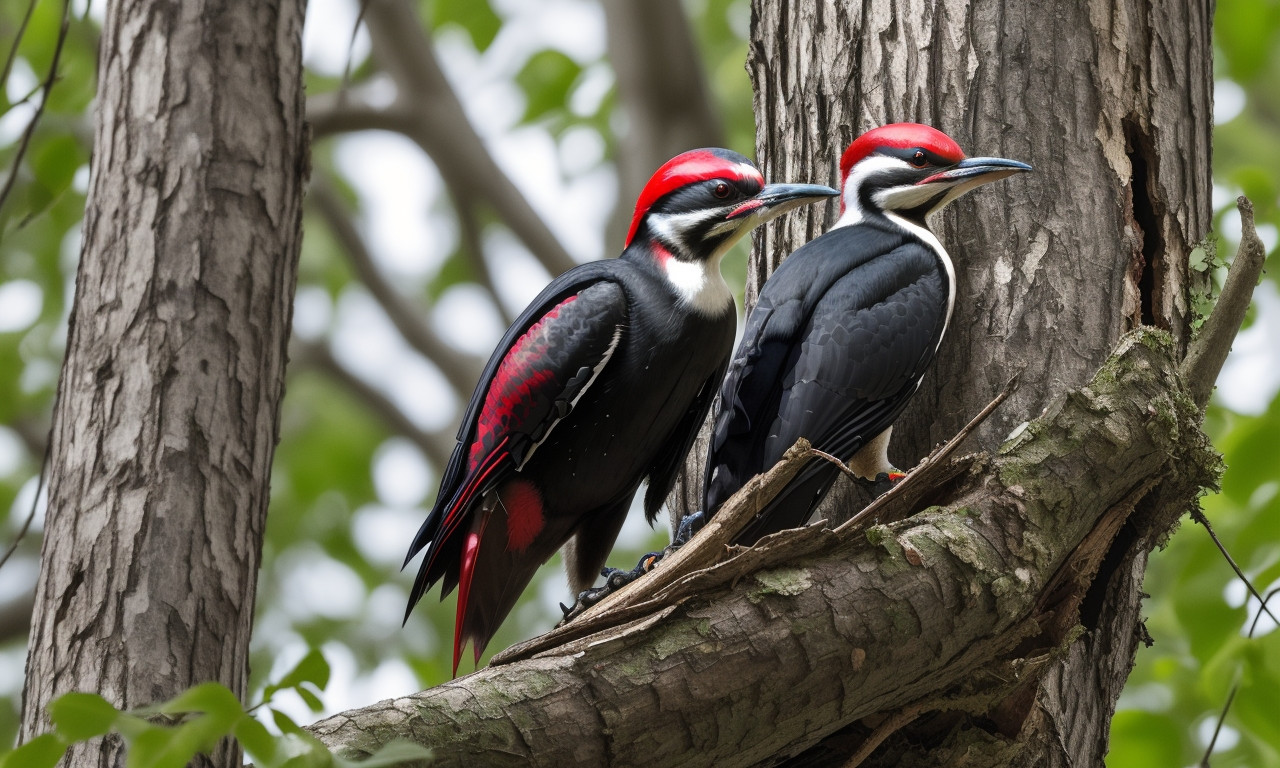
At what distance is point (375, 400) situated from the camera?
7.09m

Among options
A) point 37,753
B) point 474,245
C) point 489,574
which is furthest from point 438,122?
point 37,753

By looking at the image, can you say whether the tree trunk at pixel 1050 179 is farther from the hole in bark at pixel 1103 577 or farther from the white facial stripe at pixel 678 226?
the white facial stripe at pixel 678 226

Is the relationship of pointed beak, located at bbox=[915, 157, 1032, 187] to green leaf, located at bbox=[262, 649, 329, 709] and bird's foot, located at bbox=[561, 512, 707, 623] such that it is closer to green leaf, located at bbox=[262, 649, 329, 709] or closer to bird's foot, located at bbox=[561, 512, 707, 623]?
bird's foot, located at bbox=[561, 512, 707, 623]

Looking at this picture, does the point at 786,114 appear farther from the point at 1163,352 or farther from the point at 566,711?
the point at 566,711

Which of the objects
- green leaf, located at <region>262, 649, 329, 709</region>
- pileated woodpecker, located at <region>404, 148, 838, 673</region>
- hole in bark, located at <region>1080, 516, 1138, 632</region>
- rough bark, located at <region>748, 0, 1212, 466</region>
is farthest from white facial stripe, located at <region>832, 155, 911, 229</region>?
green leaf, located at <region>262, 649, 329, 709</region>

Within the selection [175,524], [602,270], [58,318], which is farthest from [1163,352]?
[58,318]

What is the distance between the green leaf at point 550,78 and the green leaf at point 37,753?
15.2 feet

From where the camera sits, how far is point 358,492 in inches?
327

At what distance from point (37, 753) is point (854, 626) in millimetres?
1292

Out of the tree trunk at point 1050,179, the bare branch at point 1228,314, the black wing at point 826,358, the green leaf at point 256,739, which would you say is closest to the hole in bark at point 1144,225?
the tree trunk at point 1050,179

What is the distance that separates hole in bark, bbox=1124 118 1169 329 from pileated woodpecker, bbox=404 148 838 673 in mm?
788

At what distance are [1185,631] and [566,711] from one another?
203cm

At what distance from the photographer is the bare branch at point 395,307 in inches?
258

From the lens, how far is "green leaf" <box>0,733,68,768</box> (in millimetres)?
1373
